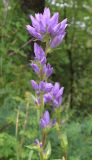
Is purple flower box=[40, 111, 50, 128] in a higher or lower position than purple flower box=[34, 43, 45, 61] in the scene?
lower

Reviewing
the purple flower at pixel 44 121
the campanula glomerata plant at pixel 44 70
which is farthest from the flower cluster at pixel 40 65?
the purple flower at pixel 44 121

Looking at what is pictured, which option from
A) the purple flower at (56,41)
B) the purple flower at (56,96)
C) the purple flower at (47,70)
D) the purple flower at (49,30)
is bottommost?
the purple flower at (56,96)

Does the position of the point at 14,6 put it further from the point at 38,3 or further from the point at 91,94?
the point at 91,94

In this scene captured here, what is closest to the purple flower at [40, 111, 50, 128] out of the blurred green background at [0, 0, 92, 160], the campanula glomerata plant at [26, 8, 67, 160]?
the campanula glomerata plant at [26, 8, 67, 160]

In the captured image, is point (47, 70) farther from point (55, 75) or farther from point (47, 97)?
point (55, 75)

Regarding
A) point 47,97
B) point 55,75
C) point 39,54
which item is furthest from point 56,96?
point 55,75

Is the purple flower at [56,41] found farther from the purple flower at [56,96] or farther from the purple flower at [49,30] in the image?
the purple flower at [56,96]

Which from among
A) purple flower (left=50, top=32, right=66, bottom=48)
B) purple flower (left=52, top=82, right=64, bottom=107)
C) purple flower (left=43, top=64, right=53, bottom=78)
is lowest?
purple flower (left=52, top=82, right=64, bottom=107)

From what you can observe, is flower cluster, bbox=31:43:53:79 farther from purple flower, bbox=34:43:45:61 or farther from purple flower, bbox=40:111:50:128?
purple flower, bbox=40:111:50:128
